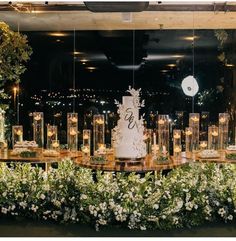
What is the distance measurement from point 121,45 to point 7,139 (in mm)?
3155

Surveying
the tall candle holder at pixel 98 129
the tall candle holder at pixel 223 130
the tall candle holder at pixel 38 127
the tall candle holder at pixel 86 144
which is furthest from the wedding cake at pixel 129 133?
the tall candle holder at pixel 223 130

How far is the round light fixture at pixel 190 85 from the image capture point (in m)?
9.37

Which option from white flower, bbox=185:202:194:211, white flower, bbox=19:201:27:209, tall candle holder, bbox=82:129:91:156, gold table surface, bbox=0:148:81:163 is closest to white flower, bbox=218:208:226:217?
white flower, bbox=185:202:194:211

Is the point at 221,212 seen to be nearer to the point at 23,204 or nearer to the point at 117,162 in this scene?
the point at 117,162

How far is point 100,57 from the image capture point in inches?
383

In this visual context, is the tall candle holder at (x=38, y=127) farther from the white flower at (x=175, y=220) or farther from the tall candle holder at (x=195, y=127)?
the white flower at (x=175, y=220)

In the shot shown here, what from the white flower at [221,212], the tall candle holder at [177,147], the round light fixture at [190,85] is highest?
the round light fixture at [190,85]

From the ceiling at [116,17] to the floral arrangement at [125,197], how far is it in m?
2.34

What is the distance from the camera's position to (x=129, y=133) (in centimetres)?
552

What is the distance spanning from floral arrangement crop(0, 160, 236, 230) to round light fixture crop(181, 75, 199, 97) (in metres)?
4.41

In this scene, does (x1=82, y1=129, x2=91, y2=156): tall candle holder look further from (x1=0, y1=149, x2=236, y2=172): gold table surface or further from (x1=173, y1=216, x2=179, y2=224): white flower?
(x1=173, y1=216, x2=179, y2=224): white flower

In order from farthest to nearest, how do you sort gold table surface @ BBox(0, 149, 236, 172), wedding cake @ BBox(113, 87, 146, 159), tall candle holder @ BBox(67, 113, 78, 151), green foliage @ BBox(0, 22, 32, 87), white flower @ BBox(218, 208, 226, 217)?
1. tall candle holder @ BBox(67, 113, 78, 151)
2. green foliage @ BBox(0, 22, 32, 87)
3. wedding cake @ BBox(113, 87, 146, 159)
4. gold table surface @ BBox(0, 149, 236, 172)
5. white flower @ BBox(218, 208, 226, 217)

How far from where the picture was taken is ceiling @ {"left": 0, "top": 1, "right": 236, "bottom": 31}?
6.52m

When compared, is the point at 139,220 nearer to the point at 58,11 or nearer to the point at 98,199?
the point at 98,199
